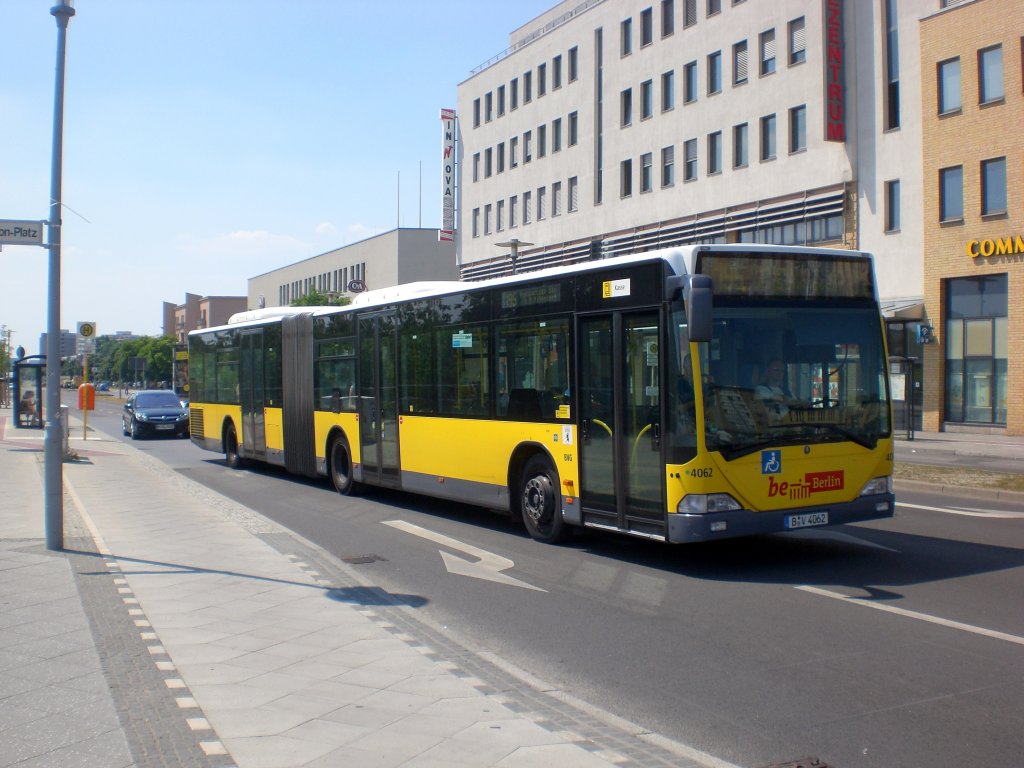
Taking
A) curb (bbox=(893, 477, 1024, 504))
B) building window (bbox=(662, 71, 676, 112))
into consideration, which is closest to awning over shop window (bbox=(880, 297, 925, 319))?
building window (bbox=(662, 71, 676, 112))

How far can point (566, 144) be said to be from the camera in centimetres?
5178

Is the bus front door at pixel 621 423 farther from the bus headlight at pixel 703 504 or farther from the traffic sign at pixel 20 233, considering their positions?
the traffic sign at pixel 20 233

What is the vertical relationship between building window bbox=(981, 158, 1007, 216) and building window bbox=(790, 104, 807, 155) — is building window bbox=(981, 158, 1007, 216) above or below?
below

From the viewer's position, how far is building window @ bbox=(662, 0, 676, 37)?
4384 cm

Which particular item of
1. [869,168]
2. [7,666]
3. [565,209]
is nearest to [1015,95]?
[869,168]

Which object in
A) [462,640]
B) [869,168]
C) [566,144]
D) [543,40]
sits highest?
[543,40]

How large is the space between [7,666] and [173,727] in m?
1.74

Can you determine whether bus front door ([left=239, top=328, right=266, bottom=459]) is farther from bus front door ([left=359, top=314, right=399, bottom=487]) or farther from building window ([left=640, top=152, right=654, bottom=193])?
building window ([left=640, top=152, right=654, bottom=193])

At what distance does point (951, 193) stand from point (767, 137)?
8704 mm

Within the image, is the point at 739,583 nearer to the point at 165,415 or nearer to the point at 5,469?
the point at 5,469

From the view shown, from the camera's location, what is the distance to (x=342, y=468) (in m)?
17.5

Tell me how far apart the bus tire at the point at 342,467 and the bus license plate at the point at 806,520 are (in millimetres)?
8827

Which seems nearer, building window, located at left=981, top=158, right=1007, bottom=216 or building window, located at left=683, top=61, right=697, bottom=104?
building window, located at left=981, top=158, right=1007, bottom=216

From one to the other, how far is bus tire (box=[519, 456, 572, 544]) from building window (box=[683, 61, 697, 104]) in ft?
111
